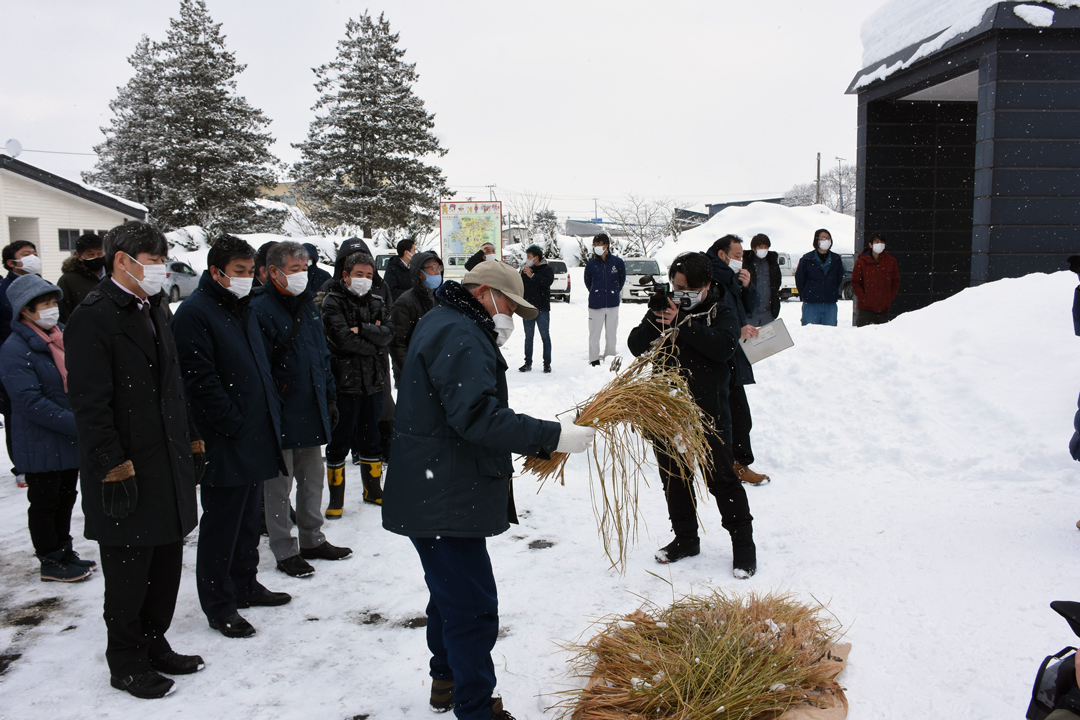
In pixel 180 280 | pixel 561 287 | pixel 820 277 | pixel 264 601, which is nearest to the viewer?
pixel 264 601

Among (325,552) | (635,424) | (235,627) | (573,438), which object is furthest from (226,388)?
(635,424)

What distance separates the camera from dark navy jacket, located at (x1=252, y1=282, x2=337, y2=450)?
4.17 m

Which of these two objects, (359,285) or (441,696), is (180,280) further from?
(441,696)

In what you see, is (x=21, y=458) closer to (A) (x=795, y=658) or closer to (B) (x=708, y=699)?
(B) (x=708, y=699)

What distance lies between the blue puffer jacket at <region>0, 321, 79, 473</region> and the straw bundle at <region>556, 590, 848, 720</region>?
128 inches

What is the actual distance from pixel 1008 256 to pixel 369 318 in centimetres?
914

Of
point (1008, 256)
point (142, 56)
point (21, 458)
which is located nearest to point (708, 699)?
point (21, 458)

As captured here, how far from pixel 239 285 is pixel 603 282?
311 inches

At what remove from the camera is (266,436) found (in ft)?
12.3

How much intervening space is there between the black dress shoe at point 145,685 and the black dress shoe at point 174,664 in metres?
0.12

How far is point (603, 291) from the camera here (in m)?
11.1

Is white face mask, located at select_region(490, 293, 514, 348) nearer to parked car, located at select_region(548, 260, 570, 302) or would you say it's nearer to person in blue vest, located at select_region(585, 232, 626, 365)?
person in blue vest, located at select_region(585, 232, 626, 365)

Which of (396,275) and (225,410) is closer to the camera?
(225,410)

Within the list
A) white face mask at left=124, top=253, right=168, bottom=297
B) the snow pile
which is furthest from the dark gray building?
the snow pile
